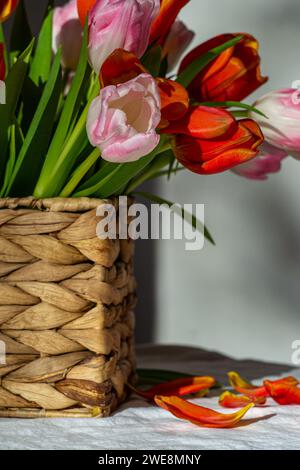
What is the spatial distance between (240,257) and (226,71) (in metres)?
0.66

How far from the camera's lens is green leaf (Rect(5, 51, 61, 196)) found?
0.65 m

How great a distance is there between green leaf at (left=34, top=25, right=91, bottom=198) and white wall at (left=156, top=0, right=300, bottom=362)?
0.73 meters

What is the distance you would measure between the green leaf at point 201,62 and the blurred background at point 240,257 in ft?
2.18

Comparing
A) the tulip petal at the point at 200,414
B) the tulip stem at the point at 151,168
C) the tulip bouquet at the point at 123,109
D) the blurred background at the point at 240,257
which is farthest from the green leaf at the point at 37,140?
the blurred background at the point at 240,257

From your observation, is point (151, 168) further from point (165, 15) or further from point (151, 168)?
point (165, 15)

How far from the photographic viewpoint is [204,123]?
63cm

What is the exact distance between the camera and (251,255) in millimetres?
1364

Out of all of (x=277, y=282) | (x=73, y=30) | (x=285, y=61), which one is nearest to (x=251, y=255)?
(x=277, y=282)

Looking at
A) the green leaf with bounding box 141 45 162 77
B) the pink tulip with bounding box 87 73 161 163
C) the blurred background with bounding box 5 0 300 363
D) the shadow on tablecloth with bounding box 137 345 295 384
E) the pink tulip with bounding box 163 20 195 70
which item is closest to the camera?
the pink tulip with bounding box 87 73 161 163

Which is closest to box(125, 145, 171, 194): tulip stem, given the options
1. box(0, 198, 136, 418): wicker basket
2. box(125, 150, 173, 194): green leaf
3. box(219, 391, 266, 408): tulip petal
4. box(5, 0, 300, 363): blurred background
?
box(125, 150, 173, 194): green leaf

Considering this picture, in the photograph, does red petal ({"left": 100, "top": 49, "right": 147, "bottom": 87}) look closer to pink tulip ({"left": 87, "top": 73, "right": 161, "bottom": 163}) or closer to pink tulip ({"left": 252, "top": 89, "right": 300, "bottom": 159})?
pink tulip ({"left": 87, "top": 73, "right": 161, "bottom": 163})

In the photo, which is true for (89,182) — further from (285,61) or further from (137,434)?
(285,61)
